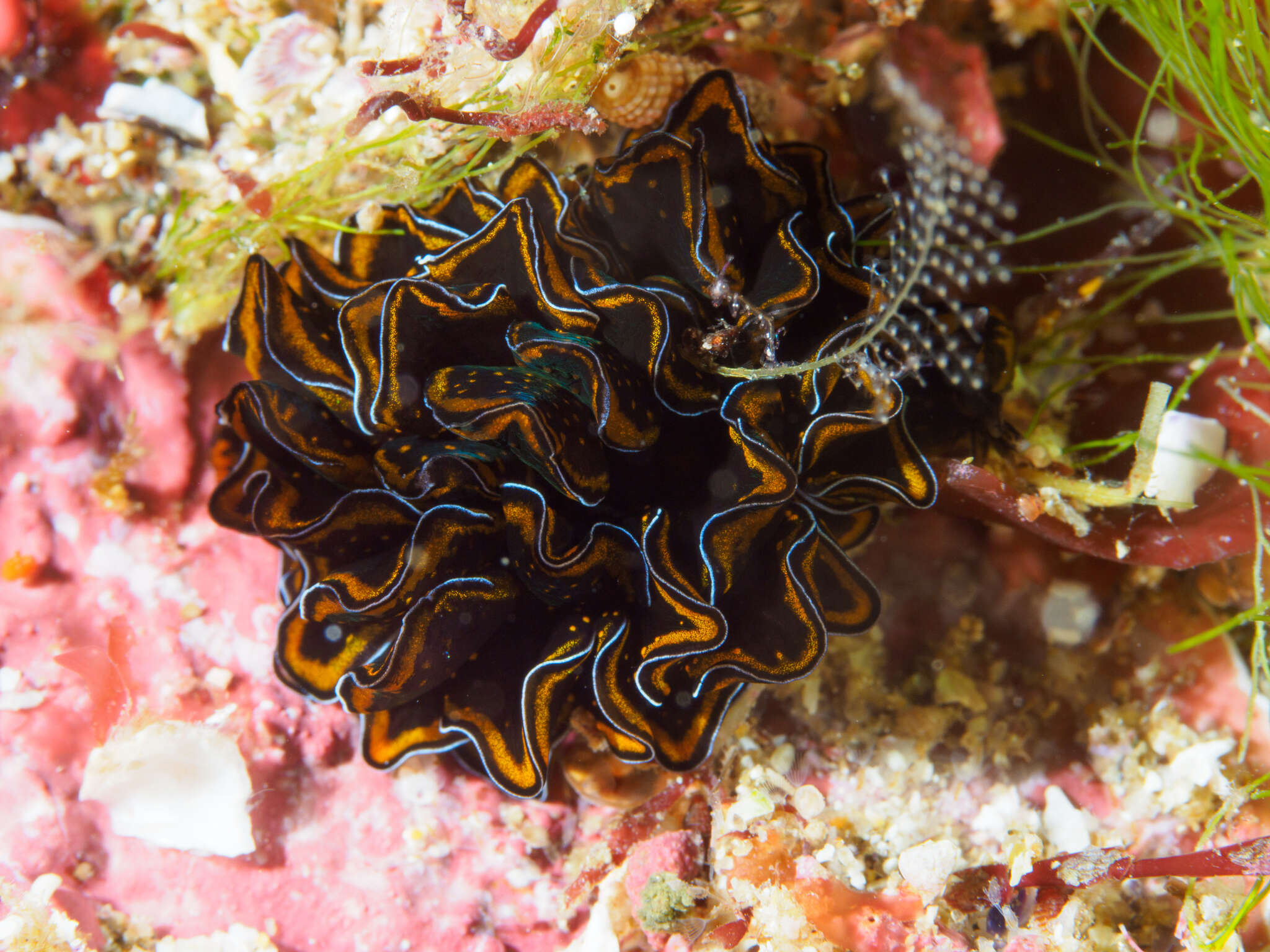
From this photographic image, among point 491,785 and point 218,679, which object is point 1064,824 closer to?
point 491,785

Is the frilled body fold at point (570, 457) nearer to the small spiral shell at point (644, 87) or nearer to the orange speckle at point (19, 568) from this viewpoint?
the small spiral shell at point (644, 87)

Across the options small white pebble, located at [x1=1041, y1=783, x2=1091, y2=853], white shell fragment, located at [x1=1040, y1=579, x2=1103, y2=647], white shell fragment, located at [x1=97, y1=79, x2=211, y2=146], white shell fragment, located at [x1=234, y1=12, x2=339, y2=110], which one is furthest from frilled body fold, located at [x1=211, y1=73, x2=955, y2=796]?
small white pebble, located at [x1=1041, y1=783, x2=1091, y2=853]

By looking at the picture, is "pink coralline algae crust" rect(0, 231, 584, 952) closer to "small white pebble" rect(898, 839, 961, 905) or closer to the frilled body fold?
the frilled body fold

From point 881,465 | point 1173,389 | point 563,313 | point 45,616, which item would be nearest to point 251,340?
point 563,313

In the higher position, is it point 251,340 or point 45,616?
point 251,340

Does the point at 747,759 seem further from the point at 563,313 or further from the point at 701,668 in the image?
the point at 563,313

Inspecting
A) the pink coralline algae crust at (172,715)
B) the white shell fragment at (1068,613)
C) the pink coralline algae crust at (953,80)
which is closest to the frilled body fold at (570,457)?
the pink coralline algae crust at (172,715)
